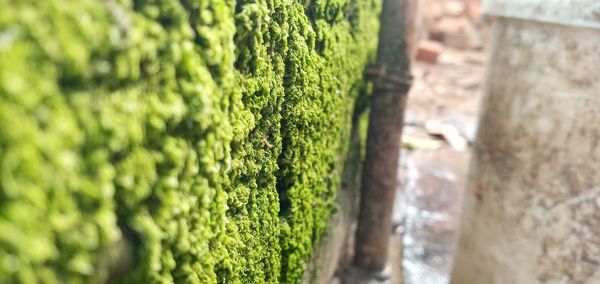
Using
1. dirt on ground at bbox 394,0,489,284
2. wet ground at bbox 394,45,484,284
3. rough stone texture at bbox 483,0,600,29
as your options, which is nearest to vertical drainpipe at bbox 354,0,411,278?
dirt on ground at bbox 394,0,489,284

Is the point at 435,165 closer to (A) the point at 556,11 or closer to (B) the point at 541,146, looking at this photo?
(B) the point at 541,146

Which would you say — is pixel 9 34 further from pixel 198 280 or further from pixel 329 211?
pixel 329 211

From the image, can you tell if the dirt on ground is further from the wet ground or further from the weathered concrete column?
the weathered concrete column

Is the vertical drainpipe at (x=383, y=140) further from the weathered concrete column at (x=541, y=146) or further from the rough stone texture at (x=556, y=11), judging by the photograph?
the rough stone texture at (x=556, y=11)

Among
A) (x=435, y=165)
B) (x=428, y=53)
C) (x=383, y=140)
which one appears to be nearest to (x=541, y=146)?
(x=383, y=140)

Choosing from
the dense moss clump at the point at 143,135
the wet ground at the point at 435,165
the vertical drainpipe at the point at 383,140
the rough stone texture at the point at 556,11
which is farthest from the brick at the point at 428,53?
the dense moss clump at the point at 143,135

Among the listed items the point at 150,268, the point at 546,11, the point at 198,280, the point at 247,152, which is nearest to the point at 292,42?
the point at 247,152
